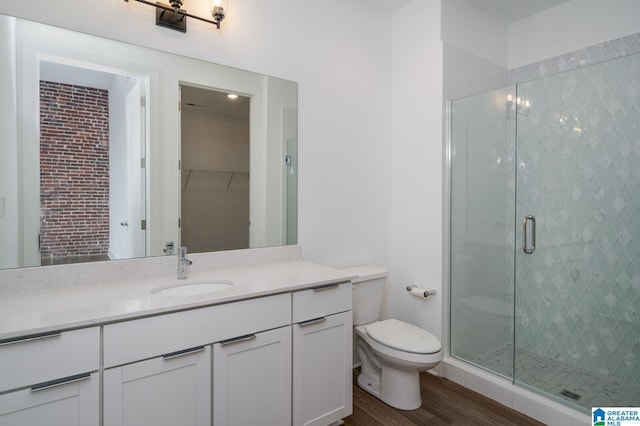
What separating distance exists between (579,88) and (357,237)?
1.79 meters

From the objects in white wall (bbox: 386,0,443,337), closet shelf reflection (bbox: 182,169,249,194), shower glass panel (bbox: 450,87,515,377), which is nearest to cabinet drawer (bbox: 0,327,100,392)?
closet shelf reflection (bbox: 182,169,249,194)

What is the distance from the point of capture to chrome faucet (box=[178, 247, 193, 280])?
69.7 inches

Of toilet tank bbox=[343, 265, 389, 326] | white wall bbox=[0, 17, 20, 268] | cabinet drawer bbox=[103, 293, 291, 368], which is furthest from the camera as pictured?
toilet tank bbox=[343, 265, 389, 326]

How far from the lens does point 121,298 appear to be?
4.57 ft

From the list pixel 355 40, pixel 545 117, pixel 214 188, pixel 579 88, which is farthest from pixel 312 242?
pixel 579 88

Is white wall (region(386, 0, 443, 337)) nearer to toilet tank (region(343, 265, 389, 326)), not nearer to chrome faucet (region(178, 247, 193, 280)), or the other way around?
toilet tank (region(343, 265, 389, 326))

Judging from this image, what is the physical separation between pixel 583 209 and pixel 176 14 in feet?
9.11

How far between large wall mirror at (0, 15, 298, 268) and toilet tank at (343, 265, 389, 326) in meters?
0.53

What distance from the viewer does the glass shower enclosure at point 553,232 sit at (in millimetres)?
2145

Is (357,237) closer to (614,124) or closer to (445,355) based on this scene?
(445,355)

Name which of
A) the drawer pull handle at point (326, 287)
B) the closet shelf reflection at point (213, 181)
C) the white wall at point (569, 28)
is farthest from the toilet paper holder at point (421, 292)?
the white wall at point (569, 28)

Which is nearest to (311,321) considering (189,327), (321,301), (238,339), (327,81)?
(321,301)

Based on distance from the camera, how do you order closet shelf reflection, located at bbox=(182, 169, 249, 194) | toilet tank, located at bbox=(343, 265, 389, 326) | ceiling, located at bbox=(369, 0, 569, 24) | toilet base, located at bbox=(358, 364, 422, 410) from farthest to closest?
ceiling, located at bbox=(369, 0, 569, 24)
toilet tank, located at bbox=(343, 265, 389, 326)
toilet base, located at bbox=(358, 364, 422, 410)
closet shelf reflection, located at bbox=(182, 169, 249, 194)

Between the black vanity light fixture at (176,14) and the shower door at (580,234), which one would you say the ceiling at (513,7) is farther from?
the black vanity light fixture at (176,14)
